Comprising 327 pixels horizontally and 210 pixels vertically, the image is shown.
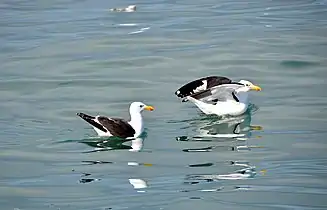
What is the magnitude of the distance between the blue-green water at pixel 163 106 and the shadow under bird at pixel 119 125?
172 mm

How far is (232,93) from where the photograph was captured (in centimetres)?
1379

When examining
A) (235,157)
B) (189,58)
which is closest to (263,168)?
(235,157)

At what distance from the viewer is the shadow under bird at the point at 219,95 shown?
44.5ft

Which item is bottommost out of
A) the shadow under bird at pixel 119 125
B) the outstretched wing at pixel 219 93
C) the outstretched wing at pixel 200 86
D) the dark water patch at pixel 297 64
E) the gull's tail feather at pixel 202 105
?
the shadow under bird at pixel 119 125

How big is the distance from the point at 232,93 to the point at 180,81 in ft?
7.51

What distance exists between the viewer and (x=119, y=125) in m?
12.4

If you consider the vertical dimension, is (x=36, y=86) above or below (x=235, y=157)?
above

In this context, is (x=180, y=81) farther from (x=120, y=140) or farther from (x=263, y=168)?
(x=263, y=168)

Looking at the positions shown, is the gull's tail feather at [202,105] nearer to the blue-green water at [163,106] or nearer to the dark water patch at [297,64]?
the blue-green water at [163,106]

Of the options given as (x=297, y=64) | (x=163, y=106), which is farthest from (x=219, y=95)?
(x=297, y=64)

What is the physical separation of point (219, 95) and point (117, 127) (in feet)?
6.96

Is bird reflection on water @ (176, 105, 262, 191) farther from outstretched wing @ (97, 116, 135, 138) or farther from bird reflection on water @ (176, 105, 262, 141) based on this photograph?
outstretched wing @ (97, 116, 135, 138)

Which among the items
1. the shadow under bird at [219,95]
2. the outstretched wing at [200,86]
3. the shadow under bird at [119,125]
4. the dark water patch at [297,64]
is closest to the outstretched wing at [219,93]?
the shadow under bird at [219,95]

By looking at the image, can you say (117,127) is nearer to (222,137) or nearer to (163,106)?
(222,137)
